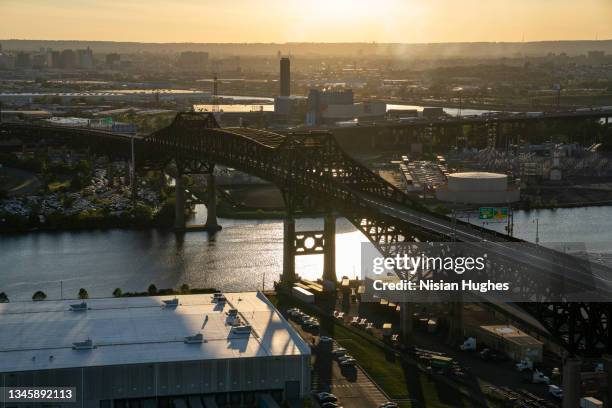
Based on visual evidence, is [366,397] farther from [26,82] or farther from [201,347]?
[26,82]

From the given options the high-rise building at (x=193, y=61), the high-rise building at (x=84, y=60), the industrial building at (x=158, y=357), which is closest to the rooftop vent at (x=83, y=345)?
the industrial building at (x=158, y=357)

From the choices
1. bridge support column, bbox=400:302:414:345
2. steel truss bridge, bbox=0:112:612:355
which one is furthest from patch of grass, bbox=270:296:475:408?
steel truss bridge, bbox=0:112:612:355

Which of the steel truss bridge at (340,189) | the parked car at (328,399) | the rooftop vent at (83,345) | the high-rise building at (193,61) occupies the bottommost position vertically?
the high-rise building at (193,61)

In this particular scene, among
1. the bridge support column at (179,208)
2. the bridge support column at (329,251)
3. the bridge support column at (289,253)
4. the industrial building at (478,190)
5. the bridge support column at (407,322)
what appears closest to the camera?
the bridge support column at (407,322)

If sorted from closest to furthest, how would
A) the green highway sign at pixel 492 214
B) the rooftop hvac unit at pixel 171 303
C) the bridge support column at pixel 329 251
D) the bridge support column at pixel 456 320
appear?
the rooftop hvac unit at pixel 171 303 → the bridge support column at pixel 456 320 → the bridge support column at pixel 329 251 → the green highway sign at pixel 492 214

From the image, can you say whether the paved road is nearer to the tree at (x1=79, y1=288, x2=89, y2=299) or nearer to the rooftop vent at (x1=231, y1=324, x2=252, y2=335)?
the rooftop vent at (x1=231, y1=324, x2=252, y2=335)

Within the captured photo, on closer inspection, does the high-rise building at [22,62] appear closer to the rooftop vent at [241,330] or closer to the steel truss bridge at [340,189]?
the steel truss bridge at [340,189]

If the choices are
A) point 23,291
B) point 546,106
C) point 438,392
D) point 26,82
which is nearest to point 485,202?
point 23,291
